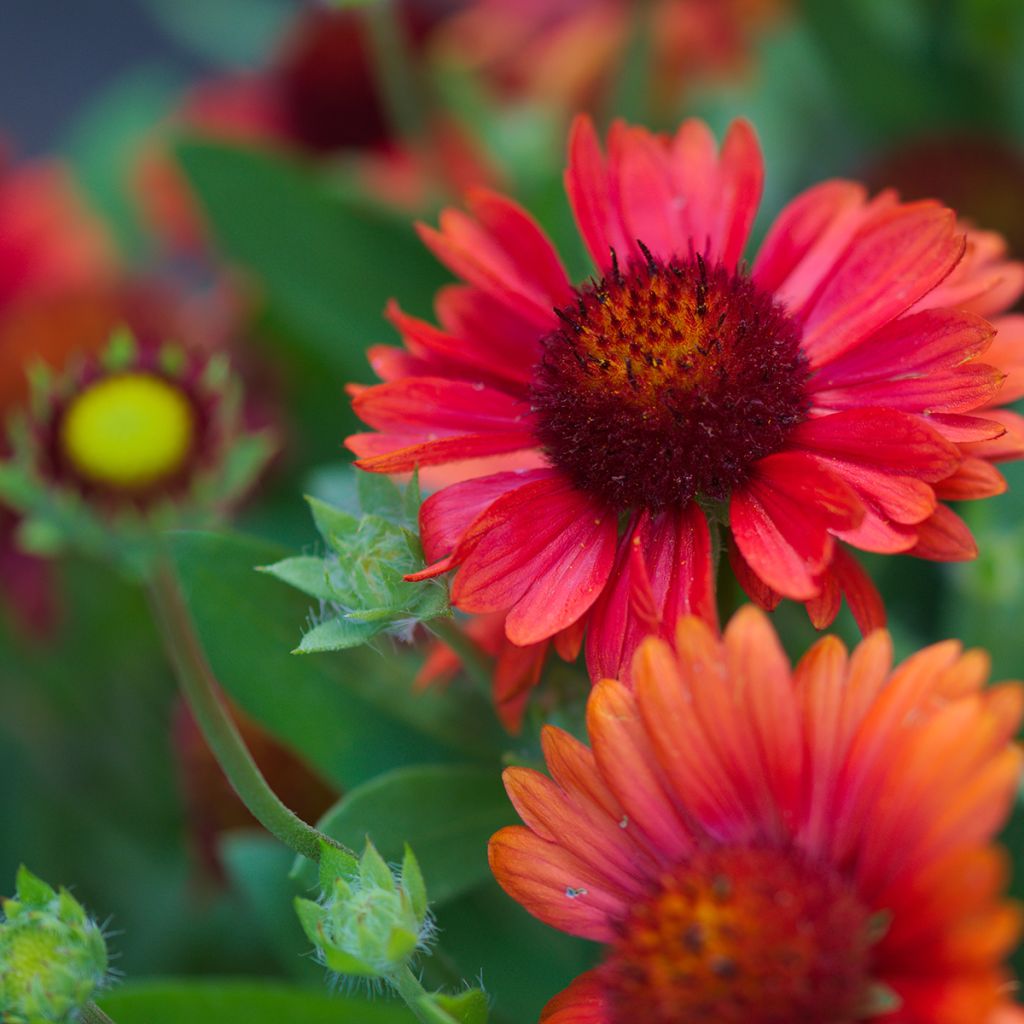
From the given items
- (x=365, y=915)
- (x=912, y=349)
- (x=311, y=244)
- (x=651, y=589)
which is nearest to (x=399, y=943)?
(x=365, y=915)

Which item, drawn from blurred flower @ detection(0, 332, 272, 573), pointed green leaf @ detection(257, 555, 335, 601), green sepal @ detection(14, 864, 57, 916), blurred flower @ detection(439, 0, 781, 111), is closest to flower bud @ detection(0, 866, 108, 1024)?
green sepal @ detection(14, 864, 57, 916)

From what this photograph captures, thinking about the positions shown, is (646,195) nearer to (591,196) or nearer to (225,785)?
(591,196)

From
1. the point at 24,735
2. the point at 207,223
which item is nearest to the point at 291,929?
the point at 24,735

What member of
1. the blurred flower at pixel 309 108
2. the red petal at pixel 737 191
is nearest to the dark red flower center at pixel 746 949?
the red petal at pixel 737 191

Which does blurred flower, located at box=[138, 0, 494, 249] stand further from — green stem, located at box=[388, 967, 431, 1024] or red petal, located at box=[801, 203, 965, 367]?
green stem, located at box=[388, 967, 431, 1024]

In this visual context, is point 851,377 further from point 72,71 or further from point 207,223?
point 72,71
